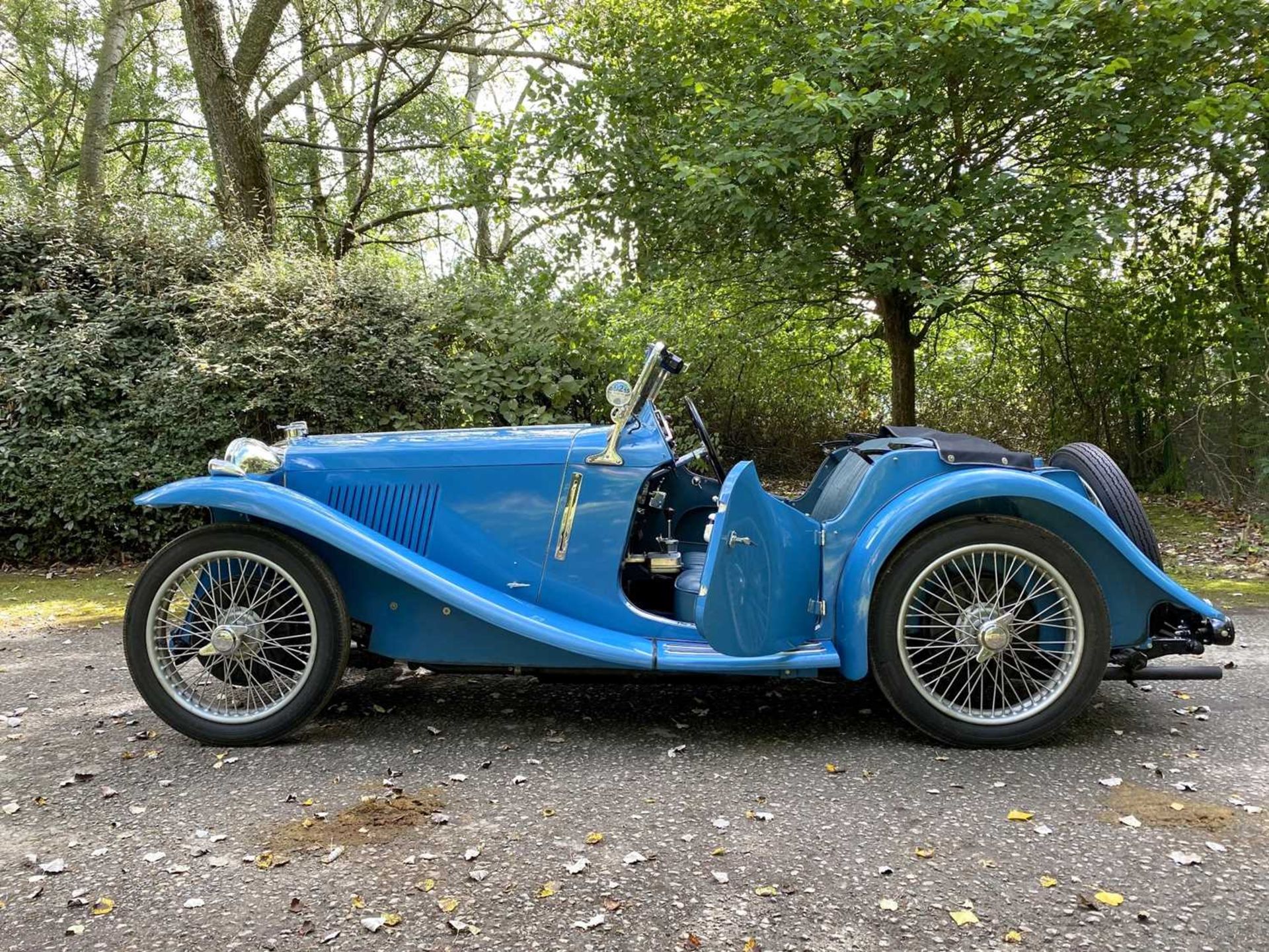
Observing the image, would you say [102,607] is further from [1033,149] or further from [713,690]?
[1033,149]

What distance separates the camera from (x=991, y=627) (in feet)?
10.3

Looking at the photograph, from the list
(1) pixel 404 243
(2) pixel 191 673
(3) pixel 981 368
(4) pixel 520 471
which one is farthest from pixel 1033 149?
(1) pixel 404 243

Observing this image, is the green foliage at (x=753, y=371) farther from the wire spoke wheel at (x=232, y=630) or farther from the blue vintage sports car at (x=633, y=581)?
the wire spoke wheel at (x=232, y=630)

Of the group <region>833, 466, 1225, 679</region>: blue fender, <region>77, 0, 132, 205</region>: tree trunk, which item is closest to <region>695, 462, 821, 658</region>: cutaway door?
<region>833, 466, 1225, 679</region>: blue fender

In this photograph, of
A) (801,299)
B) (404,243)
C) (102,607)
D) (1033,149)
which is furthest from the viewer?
(404,243)

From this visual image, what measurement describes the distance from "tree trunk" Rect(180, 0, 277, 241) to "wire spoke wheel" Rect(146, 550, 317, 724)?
7410 mm

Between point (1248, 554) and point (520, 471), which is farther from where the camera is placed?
point (1248, 554)

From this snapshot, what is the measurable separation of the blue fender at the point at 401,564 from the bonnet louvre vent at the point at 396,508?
220 millimetres

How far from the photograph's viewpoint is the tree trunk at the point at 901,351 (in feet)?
28.5

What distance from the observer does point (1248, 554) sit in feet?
23.3

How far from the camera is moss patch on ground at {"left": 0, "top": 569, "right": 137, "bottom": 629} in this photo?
558 centimetres

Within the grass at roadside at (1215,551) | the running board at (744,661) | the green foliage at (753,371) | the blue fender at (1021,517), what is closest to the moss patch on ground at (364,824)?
the running board at (744,661)

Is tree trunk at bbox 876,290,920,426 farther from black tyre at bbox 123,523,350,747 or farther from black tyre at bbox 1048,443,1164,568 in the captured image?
black tyre at bbox 123,523,350,747

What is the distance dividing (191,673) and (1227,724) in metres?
4.69
